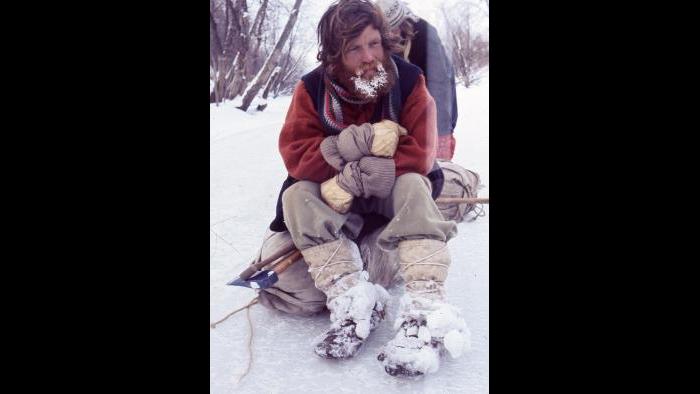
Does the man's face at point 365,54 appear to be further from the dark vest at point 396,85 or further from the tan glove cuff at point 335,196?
the tan glove cuff at point 335,196

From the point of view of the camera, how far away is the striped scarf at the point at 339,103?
136 cm

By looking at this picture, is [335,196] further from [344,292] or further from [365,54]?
[365,54]

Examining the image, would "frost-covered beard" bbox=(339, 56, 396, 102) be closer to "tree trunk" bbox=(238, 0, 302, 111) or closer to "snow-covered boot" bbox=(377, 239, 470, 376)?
"tree trunk" bbox=(238, 0, 302, 111)

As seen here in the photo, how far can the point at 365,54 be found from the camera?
4.34 ft

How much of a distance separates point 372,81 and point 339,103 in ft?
0.31

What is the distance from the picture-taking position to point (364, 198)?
1374mm

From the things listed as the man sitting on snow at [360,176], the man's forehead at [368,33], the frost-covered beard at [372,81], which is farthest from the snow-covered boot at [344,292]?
the man's forehead at [368,33]

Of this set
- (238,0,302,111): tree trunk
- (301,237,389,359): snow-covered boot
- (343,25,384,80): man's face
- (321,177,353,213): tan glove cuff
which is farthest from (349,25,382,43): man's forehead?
(301,237,389,359): snow-covered boot

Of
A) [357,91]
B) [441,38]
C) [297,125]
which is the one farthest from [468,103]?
[297,125]

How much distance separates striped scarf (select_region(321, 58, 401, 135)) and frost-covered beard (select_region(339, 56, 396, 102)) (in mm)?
17

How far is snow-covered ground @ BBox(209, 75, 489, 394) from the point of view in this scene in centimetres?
116

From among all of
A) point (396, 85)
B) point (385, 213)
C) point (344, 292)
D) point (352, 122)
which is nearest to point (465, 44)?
point (396, 85)
